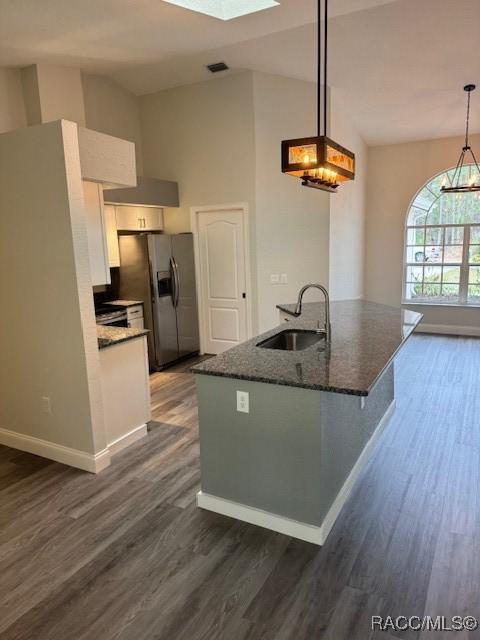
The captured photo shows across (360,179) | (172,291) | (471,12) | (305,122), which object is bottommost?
(172,291)

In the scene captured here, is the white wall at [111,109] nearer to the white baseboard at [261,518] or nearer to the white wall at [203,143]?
the white wall at [203,143]

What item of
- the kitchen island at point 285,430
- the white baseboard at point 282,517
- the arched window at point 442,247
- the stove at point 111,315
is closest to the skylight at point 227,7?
the kitchen island at point 285,430

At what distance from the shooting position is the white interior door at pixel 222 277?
5.67 metres

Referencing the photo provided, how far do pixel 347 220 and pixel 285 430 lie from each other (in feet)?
15.6

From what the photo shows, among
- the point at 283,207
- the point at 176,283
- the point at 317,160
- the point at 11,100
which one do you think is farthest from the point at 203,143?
the point at 317,160

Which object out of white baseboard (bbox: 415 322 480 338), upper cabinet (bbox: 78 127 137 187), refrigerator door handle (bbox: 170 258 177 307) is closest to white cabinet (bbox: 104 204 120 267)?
refrigerator door handle (bbox: 170 258 177 307)

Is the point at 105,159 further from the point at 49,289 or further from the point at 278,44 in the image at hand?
the point at 278,44

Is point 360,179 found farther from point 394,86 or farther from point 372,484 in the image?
point 372,484

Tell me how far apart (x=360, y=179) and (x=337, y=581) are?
20.8 ft

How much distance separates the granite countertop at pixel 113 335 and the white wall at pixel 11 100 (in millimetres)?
2360

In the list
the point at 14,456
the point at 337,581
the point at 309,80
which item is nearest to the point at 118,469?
the point at 14,456

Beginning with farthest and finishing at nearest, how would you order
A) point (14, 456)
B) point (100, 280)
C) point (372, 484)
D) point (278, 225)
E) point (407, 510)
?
point (278, 225), point (100, 280), point (14, 456), point (372, 484), point (407, 510)

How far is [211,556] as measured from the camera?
2.25 m

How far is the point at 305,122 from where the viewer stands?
5.34 meters
